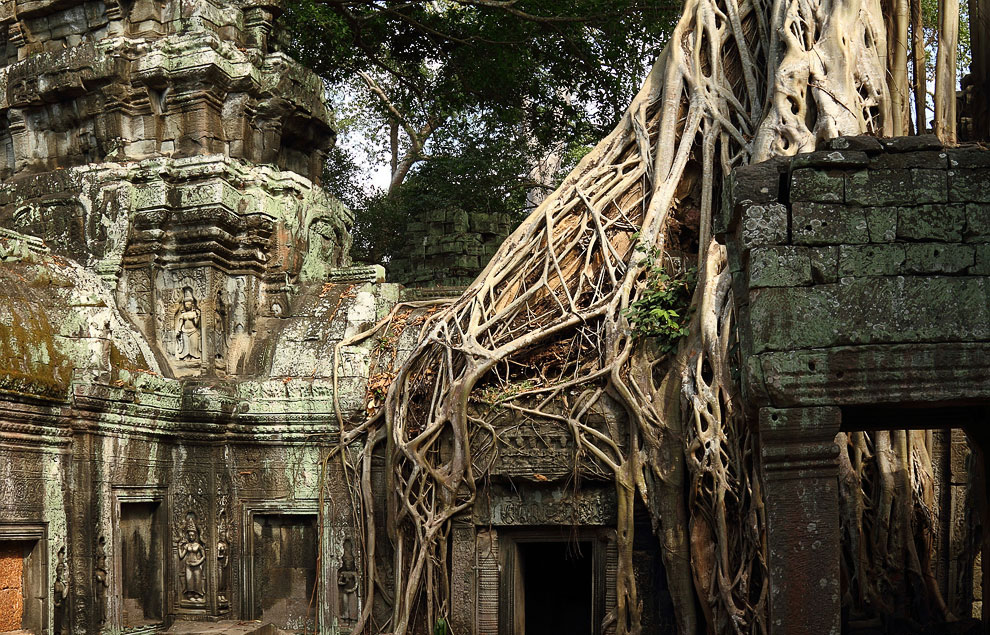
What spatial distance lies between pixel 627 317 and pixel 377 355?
2235mm

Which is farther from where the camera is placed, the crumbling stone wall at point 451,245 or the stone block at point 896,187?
the crumbling stone wall at point 451,245

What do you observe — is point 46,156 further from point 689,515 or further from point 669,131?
point 689,515

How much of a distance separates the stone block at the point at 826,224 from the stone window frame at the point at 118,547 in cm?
574

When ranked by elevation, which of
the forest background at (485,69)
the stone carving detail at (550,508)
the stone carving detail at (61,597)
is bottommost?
the stone carving detail at (61,597)

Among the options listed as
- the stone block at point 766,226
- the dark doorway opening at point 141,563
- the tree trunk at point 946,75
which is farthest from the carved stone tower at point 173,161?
the stone block at point 766,226

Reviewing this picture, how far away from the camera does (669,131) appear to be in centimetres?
917

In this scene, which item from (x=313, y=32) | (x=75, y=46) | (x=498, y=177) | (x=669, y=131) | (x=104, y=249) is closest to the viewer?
(x=669, y=131)

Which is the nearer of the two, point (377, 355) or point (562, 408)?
point (562, 408)

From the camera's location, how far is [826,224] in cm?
478

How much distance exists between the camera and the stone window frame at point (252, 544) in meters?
8.99

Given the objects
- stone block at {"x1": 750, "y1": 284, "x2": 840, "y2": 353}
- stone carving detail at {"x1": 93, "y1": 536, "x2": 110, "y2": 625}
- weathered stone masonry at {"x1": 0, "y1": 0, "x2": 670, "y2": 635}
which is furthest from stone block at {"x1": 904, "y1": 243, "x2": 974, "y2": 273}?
stone carving detail at {"x1": 93, "y1": 536, "x2": 110, "y2": 625}

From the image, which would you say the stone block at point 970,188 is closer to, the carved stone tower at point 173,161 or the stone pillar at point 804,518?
the stone pillar at point 804,518

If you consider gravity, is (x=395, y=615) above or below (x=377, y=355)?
below

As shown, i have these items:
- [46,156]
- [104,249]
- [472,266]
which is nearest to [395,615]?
[104,249]
